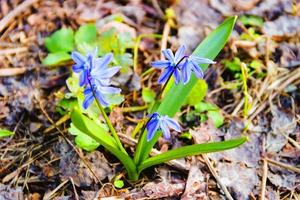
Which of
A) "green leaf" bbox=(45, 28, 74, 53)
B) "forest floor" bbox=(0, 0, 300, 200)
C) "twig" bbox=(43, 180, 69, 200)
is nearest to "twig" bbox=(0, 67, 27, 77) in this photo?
"forest floor" bbox=(0, 0, 300, 200)

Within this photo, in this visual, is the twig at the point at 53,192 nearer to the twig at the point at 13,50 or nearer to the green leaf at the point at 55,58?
the green leaf at the point at 55,58

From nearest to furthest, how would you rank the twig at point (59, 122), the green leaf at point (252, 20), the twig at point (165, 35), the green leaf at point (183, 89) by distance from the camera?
the green leaf at point (183, 89) → the twig at point (59, 122) → the twig at point (165, 35) → the green leaf at point (252, 20)

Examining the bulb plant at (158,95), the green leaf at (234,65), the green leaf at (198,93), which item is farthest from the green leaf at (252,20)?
the bulb plant at (158,95)

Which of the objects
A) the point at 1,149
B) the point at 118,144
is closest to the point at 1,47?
the point at 1,149

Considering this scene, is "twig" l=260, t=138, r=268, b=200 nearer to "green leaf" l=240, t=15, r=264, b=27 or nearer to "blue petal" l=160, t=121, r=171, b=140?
"blue petal" l=160, t=121, r=171, b=140

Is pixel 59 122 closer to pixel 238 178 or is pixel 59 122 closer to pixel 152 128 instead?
pixel 152 128

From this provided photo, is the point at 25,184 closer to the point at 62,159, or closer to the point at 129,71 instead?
the point at 62,159
